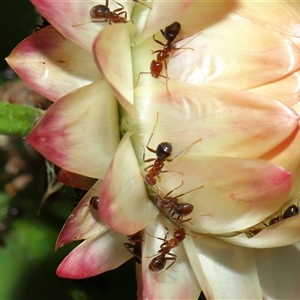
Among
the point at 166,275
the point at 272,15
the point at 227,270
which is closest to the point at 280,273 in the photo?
the point at 227,270

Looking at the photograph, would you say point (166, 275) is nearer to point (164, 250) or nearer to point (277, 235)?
point (164, 250)

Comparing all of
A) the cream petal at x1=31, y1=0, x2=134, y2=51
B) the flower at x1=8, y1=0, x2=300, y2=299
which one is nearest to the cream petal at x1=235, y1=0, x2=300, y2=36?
the flower at x1=8, y1=0, x2=300, y2=299

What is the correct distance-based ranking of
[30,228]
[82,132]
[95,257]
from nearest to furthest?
[82,132]
[95,257]
[30,228]

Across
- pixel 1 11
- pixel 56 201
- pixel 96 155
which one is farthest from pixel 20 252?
pixel 1 11

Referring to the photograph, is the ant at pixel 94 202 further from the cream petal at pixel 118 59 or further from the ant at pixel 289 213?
the ant at pixel 289 213

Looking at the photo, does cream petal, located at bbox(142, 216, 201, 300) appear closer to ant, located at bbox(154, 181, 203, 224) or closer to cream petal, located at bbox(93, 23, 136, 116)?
ant, located at bbox(154, 181, 203, 224)

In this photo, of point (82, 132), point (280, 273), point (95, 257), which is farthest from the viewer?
point (280, 273)
